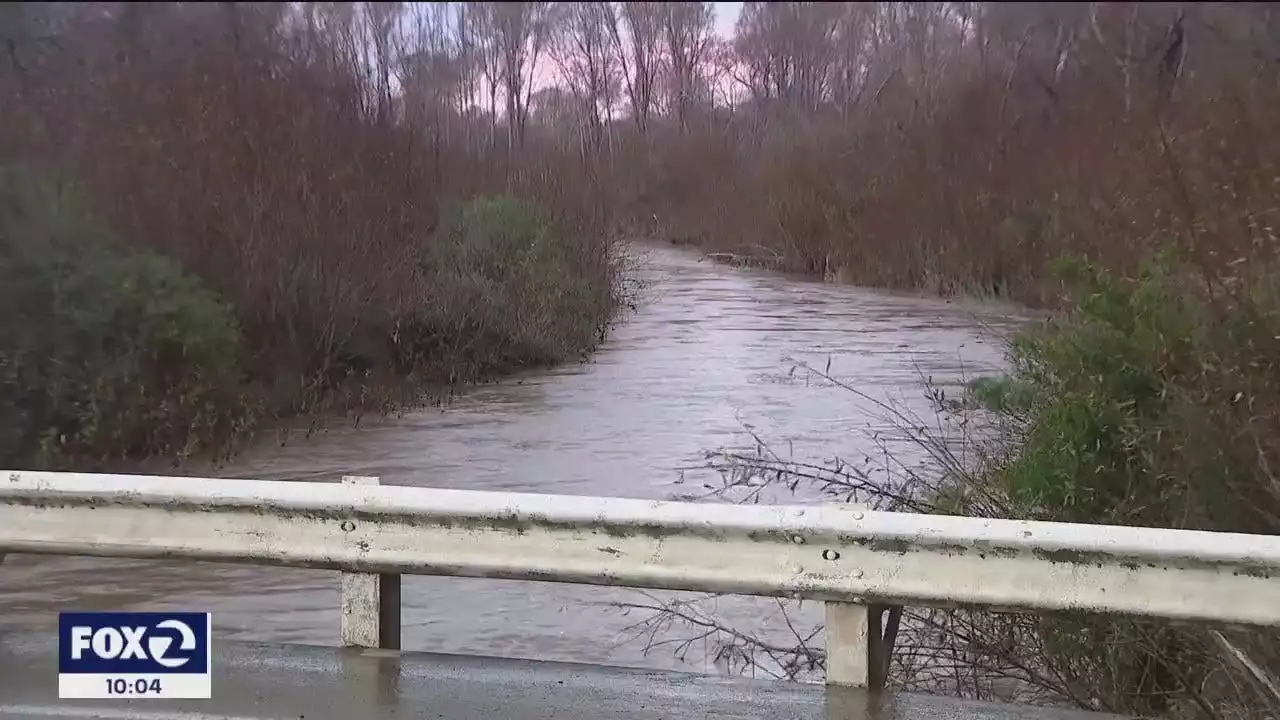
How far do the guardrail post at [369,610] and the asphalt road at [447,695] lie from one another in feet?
0.20

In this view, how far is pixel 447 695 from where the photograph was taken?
421 centimetres

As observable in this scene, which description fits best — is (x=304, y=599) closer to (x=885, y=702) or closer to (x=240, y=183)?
(x=885, y=702)

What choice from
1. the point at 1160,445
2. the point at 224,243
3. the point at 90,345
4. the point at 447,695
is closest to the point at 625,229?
the point at 224,243

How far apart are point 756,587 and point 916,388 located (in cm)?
1072

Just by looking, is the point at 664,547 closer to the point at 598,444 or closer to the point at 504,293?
the point at 598,444

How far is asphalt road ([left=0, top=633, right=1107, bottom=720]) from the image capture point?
4.05 meters

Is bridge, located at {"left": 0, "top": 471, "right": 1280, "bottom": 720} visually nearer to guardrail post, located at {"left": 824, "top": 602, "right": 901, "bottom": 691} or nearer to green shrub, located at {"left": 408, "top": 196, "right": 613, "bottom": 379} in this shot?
guardrail post, located at {"left": 824, "top": 602, "right": 901, "bottom": 691}

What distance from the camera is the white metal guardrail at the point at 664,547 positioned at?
12.3ft

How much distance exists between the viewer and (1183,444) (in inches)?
202

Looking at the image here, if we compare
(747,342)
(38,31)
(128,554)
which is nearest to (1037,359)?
(128,554)

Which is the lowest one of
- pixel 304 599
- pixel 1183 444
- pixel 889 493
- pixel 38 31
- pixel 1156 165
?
pixel 304 599

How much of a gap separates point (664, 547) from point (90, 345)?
8300 millimetres

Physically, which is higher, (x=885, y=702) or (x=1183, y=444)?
(x=1183, y=444)

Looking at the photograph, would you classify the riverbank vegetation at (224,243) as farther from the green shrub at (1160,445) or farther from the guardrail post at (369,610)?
the green shrub at (1160,445)
